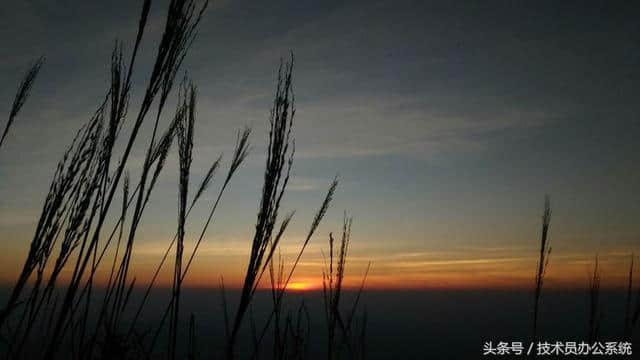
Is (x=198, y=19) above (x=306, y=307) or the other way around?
above

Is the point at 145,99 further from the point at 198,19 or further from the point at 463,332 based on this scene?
the point at 463,332

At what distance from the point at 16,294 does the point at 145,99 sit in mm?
621

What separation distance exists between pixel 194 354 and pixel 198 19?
174 cm

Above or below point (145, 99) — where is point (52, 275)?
below

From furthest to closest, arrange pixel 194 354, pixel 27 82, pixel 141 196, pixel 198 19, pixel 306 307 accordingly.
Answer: pixel 306 307 → pixel 194 354 → pixel 27 82 → pixel 141 196 → pixel 198 19

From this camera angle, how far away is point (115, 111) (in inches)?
52.0

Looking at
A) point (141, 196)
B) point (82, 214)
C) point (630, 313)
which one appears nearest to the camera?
point (82, 214)

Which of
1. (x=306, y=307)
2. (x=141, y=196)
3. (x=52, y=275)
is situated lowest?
(x=306, y=307)

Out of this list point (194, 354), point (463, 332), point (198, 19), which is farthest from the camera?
point (463, 332)

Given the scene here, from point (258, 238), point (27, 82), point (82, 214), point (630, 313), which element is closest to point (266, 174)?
point (258, 238)

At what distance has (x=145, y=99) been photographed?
4.06ft

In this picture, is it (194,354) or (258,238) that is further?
(194,354)

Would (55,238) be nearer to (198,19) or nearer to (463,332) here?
(198,19)

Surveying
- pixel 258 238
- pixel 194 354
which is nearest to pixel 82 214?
pixel 258 238
